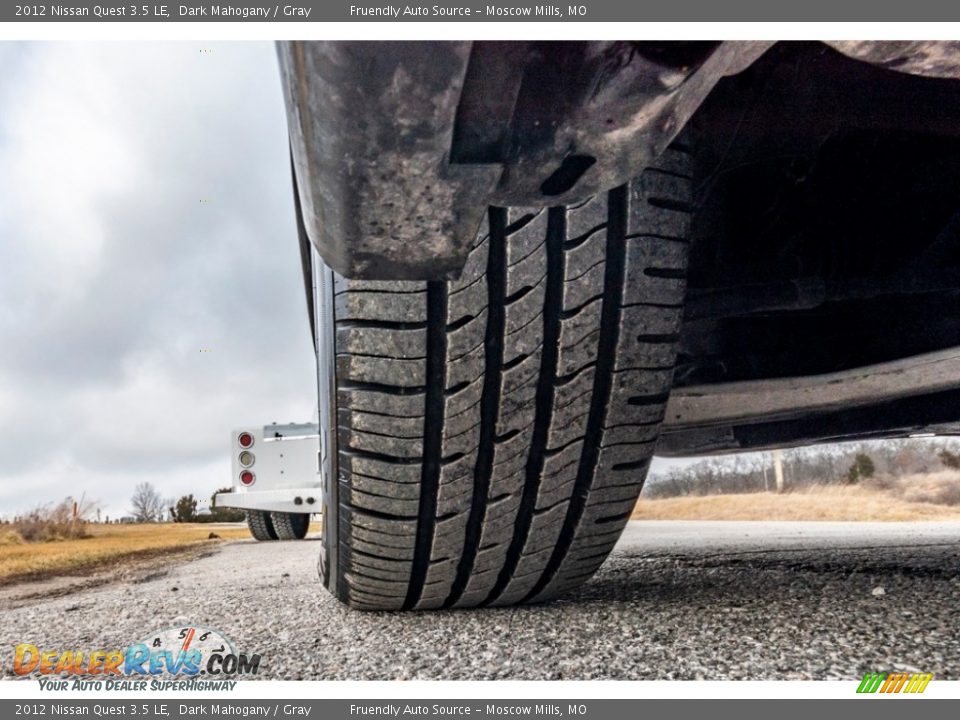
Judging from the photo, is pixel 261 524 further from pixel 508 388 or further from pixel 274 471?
pixel 508 388

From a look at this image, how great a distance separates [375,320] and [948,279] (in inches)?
36.7

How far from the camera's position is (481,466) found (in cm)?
96

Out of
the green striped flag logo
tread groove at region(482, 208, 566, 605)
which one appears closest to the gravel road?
the green striped flag logo

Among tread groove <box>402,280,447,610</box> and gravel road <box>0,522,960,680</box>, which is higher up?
tread groove <box>402,280,447,610</box>

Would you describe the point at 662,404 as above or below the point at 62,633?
above

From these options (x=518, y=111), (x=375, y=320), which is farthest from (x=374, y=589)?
(x=518, y=111)

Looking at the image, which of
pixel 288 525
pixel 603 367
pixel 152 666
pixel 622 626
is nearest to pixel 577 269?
pixel 603 367

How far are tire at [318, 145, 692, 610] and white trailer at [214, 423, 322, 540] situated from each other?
3619 mm

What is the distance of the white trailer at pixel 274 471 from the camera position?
454 cm

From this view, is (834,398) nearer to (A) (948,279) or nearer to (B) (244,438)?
(A) (948,279)

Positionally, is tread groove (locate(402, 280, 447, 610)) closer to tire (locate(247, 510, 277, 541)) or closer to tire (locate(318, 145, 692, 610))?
tire (locate(318, 145, 692, 610))

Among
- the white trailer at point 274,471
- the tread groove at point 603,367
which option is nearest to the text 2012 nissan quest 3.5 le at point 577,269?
the tread groove at point 603,367

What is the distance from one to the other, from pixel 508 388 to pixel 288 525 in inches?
173

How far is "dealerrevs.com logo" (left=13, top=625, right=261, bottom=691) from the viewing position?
83 cm
